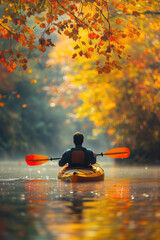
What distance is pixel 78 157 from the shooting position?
55.8ft

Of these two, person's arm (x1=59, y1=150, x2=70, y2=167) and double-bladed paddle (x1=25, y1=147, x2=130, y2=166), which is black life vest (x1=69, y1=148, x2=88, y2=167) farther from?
double-bladed paddle (x1=25, y1=147, x2=130, y2=166)

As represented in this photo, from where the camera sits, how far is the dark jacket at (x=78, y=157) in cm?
1702

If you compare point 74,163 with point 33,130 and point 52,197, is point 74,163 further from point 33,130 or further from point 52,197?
point 33,130

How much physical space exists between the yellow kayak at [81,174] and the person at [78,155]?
0.16 meters

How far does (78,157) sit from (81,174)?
506 mm

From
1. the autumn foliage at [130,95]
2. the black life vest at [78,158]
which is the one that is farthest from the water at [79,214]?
the autumn foliage at [130,95]

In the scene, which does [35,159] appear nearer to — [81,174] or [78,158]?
[78,158]

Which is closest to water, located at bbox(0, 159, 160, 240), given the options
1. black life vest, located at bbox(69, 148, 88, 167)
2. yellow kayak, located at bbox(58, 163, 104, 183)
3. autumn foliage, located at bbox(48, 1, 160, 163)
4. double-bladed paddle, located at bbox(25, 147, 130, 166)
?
yellow kayak, located at bbox(58, 163, 104, 183)

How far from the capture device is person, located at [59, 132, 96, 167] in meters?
17.0

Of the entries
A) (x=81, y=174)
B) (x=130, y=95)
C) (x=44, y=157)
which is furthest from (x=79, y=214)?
(x=130, y=95)

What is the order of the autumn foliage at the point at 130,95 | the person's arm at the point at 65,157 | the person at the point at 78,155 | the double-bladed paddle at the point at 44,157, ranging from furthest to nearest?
the autumn foliage at the point at 130,95 < the double-bladed paddle at the point at 44,157 < the person's arm at the point at 65,157 < the person at the point at 78,155

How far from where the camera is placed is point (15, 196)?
12.8 m

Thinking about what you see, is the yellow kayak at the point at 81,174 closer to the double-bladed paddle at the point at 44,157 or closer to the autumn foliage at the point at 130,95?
the double-bladed paddle at the point at 44,157

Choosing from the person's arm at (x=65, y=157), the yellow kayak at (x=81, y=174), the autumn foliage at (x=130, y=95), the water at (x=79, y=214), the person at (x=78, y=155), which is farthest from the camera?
Answer: the autumn foliage at (x=130, y=95)
